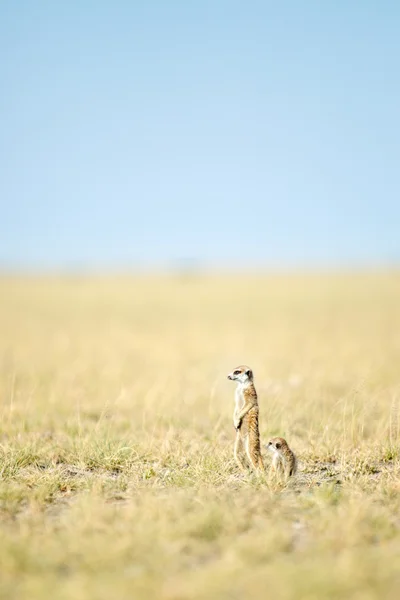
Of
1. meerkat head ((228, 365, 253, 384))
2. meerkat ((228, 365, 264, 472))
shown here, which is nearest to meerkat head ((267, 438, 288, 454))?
meerkat ((228, 365, 264, 472))

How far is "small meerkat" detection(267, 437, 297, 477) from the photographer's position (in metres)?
4.97

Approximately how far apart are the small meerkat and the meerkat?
128 millimetres

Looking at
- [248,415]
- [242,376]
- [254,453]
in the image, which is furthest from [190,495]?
[242,376]

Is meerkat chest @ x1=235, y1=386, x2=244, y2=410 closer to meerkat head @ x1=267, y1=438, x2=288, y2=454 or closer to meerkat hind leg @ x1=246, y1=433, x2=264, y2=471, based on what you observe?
meerkat hind leg @ x1=246, y1=433, x2=264, y2=471

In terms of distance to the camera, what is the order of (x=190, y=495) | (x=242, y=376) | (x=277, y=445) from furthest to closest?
(x=242, y=376)
(x=277, y=445)
(x=190, y=495)

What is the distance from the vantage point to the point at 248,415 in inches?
199

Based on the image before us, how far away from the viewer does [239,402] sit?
5.14m

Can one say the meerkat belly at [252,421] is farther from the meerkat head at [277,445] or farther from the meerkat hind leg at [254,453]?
the meerkat head at [277,445]

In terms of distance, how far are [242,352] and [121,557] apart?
14.5 metres

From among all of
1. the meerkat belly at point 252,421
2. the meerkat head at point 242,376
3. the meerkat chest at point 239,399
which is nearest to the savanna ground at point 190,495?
the meerkat belly at point 252,421

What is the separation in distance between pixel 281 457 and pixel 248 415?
45 cm

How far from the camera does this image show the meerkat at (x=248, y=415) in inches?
198

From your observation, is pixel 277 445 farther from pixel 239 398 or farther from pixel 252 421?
pixel 239 398

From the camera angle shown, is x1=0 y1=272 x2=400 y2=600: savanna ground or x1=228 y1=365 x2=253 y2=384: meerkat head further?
→ x1=228 y1=365 x2=253 y2=384: meerkat head
